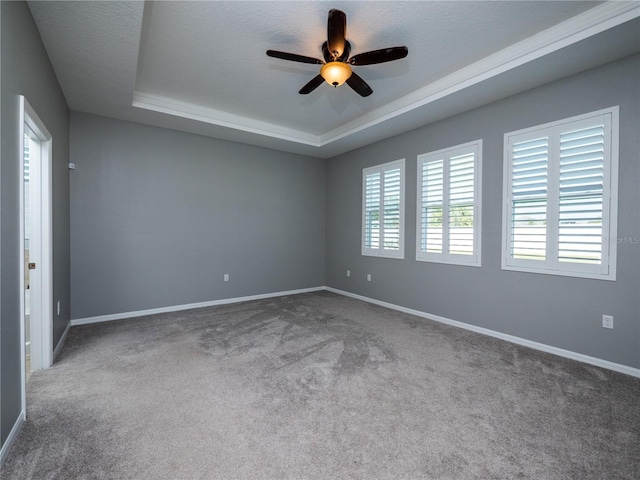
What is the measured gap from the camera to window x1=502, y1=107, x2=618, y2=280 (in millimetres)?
2758

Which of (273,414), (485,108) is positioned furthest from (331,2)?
(273,414)

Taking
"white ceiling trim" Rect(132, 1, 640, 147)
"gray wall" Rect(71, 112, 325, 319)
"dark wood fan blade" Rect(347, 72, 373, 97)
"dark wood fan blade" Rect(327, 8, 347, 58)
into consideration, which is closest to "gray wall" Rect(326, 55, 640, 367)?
"white ceiling trim" Rect(132, 1, 640, 147)

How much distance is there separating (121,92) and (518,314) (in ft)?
16.9

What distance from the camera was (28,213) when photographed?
269 cm

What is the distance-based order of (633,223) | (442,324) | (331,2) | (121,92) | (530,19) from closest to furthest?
(331,2) → (530,19) → (633,223) → (121,92) → (442,324)

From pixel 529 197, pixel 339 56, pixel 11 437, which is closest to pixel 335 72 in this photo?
pixel 339 56

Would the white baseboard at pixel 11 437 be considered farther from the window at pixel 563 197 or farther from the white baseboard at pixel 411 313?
the window at pixel 563 197

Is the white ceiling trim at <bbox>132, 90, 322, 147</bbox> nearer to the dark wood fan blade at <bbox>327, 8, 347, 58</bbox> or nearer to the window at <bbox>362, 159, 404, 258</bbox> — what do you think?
the window at <bbox>362, 159, 404, 258</bbox>

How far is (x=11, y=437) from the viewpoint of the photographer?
1.72 metres

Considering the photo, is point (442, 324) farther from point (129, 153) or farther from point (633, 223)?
point (129, 153)

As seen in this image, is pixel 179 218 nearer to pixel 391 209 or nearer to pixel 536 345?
pixel 391 209

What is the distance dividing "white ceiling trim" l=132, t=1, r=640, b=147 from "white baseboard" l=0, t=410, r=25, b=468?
11.2 ft

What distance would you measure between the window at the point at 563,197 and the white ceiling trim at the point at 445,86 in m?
0.79

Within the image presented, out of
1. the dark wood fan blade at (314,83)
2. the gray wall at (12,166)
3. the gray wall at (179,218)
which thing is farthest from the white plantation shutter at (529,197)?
the gray wall at (12,166)
